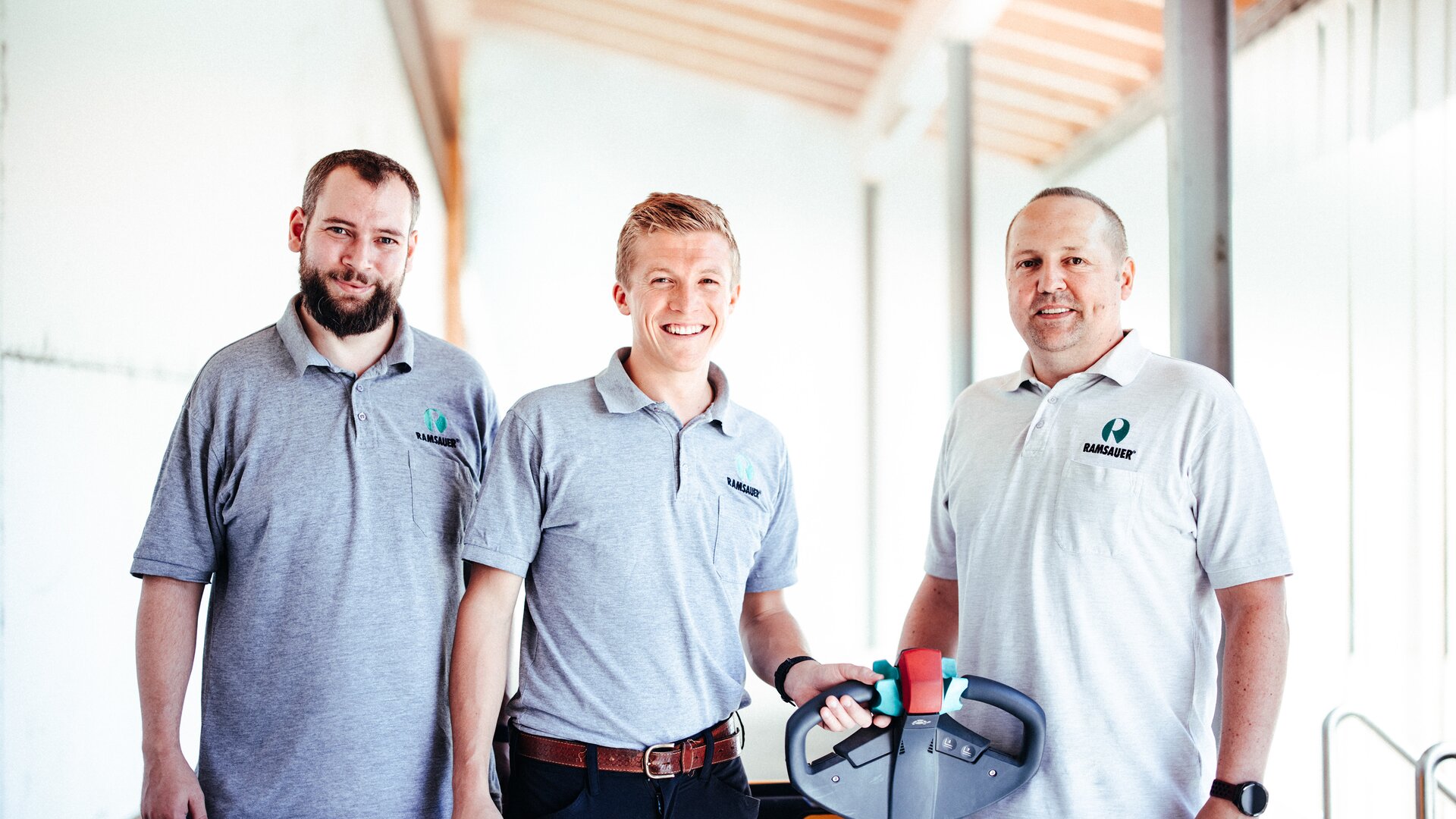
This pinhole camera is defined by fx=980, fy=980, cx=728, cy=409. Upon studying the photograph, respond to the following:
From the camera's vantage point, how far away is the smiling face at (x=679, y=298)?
1.54 metres

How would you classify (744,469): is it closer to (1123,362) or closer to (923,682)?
(923,682)

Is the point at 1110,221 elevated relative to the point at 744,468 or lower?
elevated

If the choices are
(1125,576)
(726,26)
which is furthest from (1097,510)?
(726,26)

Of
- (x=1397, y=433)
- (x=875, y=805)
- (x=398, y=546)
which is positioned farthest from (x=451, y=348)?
(x=1397, y=433)

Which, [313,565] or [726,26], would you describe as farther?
[726,26]

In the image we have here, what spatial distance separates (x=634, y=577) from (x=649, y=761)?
27 cm

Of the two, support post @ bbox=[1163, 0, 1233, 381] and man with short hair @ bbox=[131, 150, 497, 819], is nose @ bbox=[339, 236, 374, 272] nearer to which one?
man with short hair @ bbox=[131, 150, 497, 819]

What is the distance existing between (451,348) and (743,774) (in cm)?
88

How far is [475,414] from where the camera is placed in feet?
5.53

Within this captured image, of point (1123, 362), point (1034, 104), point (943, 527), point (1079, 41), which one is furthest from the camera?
point (1034, 104)

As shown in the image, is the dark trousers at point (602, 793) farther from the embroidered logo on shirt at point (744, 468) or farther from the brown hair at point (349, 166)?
the brown hair at point (349, 166)

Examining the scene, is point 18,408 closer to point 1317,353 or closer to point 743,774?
point 743,774

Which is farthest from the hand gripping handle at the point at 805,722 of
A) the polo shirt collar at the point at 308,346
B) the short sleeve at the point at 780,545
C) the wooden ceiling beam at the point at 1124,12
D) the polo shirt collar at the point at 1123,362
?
the wooden ceiling beam at the point at 1124,12

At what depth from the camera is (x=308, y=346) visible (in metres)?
1.54
